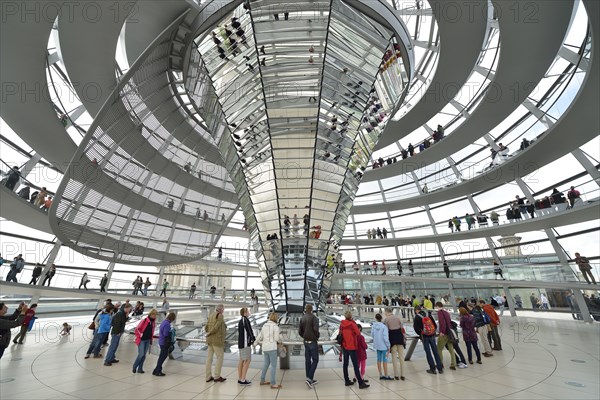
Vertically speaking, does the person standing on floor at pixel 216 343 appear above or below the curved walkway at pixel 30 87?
below

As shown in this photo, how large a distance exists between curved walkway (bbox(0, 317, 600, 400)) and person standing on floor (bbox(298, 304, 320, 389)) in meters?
0.24

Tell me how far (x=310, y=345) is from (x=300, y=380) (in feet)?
2.89

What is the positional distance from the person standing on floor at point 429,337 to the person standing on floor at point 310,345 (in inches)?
101

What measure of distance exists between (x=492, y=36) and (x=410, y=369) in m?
17.0

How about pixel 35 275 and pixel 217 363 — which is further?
pixel 35 275

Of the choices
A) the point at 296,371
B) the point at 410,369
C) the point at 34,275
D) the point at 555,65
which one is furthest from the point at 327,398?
the point at 555,65

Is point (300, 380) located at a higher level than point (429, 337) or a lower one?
lower

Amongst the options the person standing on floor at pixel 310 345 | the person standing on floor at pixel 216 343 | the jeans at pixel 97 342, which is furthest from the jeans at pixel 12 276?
→ the person standing on floor at pixel 310 345

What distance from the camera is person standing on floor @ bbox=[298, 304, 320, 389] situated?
18.4 feet

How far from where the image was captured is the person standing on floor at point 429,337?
6.34 metres

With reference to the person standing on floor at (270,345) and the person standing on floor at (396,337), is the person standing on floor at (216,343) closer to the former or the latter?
the person standing on floor at (270,345)

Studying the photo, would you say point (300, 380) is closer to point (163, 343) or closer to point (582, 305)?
point (163, 343)

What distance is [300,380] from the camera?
595cm

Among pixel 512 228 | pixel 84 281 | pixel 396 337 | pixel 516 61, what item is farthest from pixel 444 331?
pixel 84 281
